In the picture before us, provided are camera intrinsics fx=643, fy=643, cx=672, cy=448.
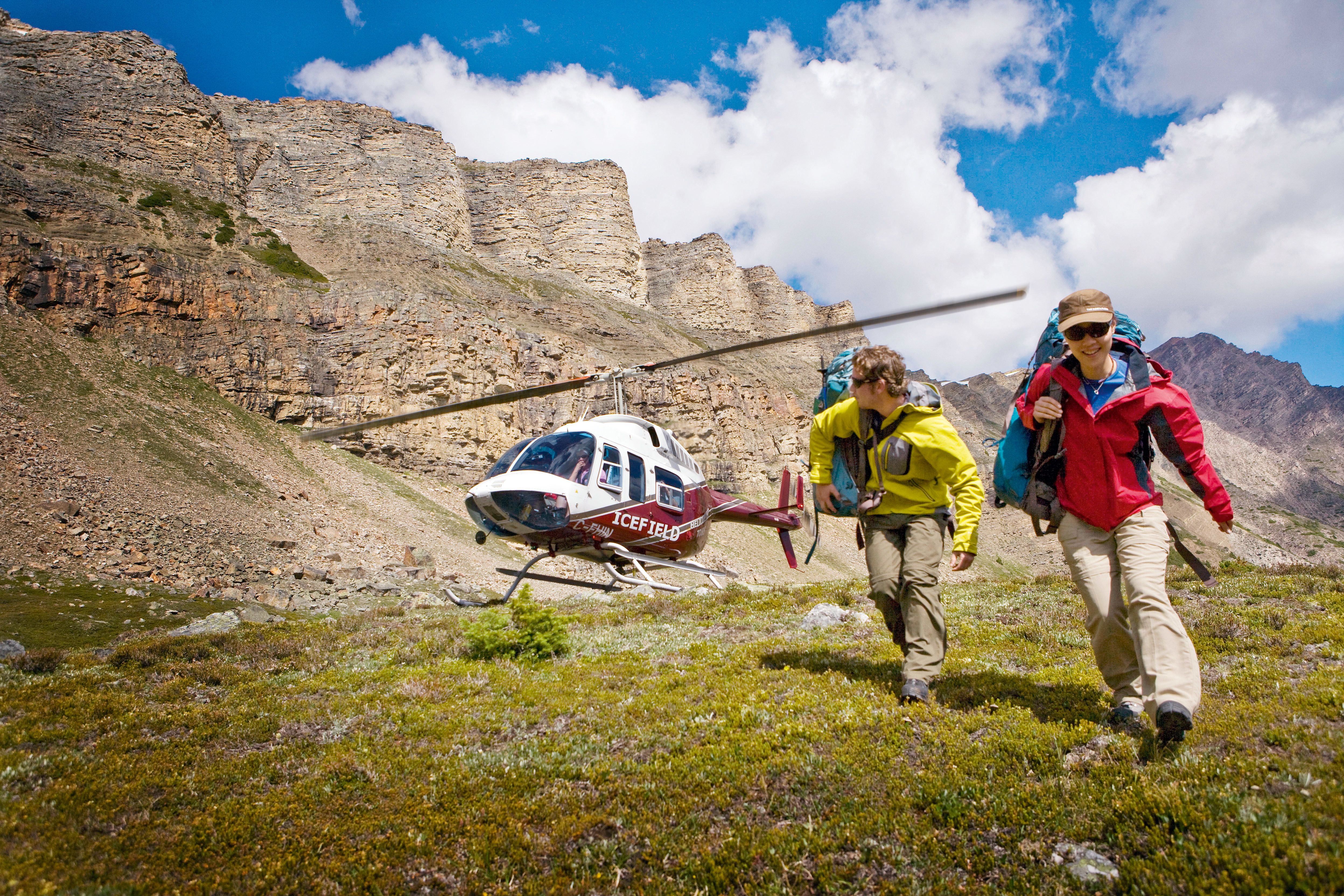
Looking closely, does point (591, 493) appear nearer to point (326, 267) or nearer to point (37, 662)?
point (37, 662)

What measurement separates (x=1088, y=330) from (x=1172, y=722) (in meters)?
2.46

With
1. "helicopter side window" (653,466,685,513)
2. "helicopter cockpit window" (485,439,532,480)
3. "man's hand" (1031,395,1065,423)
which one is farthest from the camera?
"helicopter side window" (653,466,685,513)

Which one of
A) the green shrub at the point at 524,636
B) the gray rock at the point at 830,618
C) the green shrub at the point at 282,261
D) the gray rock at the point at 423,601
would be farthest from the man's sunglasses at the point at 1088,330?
the green shrub at the point at 282,261

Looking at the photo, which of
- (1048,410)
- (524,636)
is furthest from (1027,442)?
(524,636)

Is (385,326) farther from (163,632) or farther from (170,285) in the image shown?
(163,632)

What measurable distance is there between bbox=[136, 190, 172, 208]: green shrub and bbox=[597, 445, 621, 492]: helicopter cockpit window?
166 feet

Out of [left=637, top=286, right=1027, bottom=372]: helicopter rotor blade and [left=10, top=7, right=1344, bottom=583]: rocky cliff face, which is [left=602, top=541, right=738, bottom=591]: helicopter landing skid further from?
[left=10, top=7, right=1344, bottom=583]: rocky cliff face

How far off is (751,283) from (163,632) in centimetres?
12225

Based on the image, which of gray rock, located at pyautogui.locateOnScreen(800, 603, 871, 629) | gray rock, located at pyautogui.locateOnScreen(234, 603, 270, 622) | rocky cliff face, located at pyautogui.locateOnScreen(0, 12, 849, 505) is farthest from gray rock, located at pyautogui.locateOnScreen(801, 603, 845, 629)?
rocky cliff face, located at pyautogui.locateOnScreen(0, 12, 849, 505)

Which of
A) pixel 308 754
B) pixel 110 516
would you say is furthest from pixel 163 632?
pixel 110 516

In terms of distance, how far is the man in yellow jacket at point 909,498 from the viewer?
5.13 metres

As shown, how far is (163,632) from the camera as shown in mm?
12102

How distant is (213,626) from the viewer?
Result: 12.1 metres

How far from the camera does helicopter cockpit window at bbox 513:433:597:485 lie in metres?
10.5
